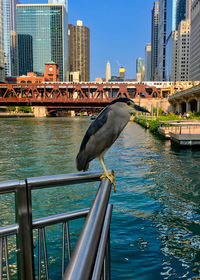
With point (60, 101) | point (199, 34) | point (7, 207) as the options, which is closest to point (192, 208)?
point (7, 207)

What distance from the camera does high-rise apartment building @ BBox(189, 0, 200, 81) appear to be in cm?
15175

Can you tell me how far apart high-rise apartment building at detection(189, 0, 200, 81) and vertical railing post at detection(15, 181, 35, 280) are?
552ft

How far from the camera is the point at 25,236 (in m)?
2.30

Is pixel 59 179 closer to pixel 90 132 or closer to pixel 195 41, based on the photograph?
pixel 90 132

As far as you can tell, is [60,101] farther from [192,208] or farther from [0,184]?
[0,184]


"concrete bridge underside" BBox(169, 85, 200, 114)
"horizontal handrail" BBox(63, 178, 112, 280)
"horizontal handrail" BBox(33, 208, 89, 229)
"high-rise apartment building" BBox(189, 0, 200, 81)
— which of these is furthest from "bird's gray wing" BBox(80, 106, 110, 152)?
"high-rise apartment building" BBox(189, 0, 200, 81)

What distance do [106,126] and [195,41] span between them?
174m

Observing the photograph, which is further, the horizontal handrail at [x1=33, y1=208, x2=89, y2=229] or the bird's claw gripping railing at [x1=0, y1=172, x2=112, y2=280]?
the horizontal handrail at [x1=33, y1=208, x2=89, y2=229]

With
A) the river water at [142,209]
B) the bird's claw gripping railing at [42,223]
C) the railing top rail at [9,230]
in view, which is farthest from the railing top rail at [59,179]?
the river water at [142,209]

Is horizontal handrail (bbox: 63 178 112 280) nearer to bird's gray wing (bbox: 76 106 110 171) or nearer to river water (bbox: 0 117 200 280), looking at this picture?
bird's gray wing (bbox: 76 106 110 171)

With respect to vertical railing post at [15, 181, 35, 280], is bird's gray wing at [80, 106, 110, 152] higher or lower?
higher

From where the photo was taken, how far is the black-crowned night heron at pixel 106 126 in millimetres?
3930

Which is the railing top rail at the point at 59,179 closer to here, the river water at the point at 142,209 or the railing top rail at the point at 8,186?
the railing top rail at the point at 8,186

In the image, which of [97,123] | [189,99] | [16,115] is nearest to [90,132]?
[97,123]
